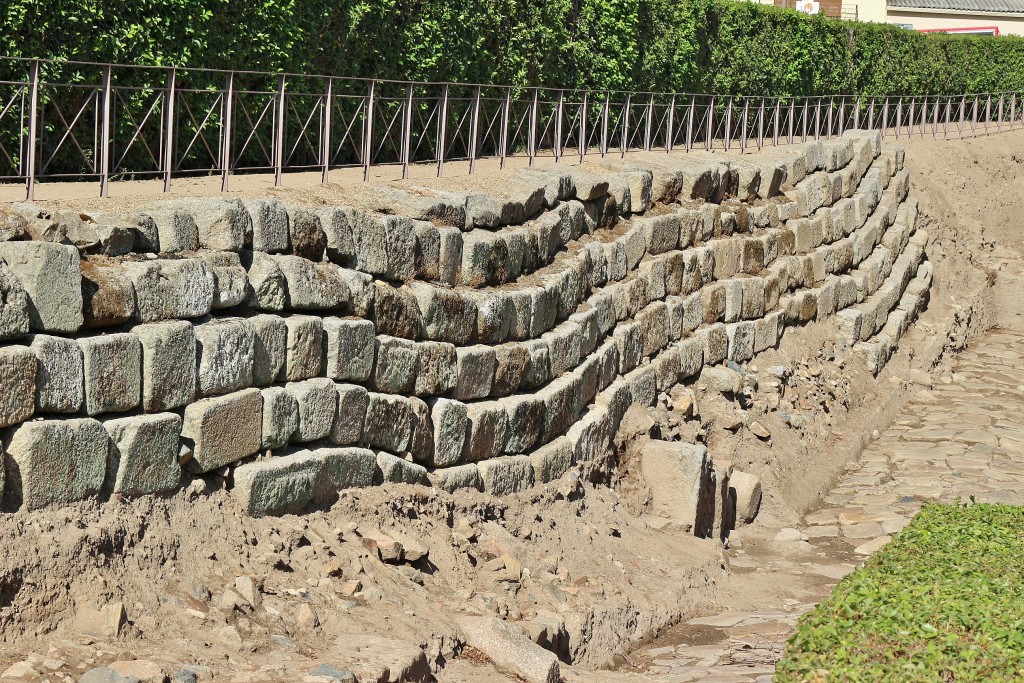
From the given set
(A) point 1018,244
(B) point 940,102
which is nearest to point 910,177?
(A) point 1018,244

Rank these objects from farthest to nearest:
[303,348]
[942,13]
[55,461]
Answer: [942,13], [303,348], [55,461]

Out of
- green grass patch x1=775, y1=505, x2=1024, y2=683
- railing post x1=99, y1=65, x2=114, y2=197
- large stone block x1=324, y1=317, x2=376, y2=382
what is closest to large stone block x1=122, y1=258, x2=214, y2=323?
large stone block x1=324, y1=317, x2=376, y2=382

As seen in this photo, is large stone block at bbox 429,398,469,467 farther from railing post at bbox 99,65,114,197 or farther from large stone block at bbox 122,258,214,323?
railing post at bbox 99,65,114,197

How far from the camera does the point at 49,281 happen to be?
19.0 ft

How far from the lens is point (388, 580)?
6926 mm

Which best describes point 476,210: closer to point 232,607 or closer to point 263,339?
point 263,339

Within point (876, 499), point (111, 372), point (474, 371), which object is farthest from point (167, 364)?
point (876, 499)

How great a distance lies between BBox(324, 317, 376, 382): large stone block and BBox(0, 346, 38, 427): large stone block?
77.0 inches

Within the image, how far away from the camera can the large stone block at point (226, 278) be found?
21.9 ft

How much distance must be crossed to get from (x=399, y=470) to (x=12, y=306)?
2.85 metres

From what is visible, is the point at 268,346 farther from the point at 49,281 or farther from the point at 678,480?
the point at 678,480

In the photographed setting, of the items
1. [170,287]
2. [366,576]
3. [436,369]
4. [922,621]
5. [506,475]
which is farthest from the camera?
[506,475]

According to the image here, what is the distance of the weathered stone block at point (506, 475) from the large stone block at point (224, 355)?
2.30 metres

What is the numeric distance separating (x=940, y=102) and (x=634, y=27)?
44.7 feet
